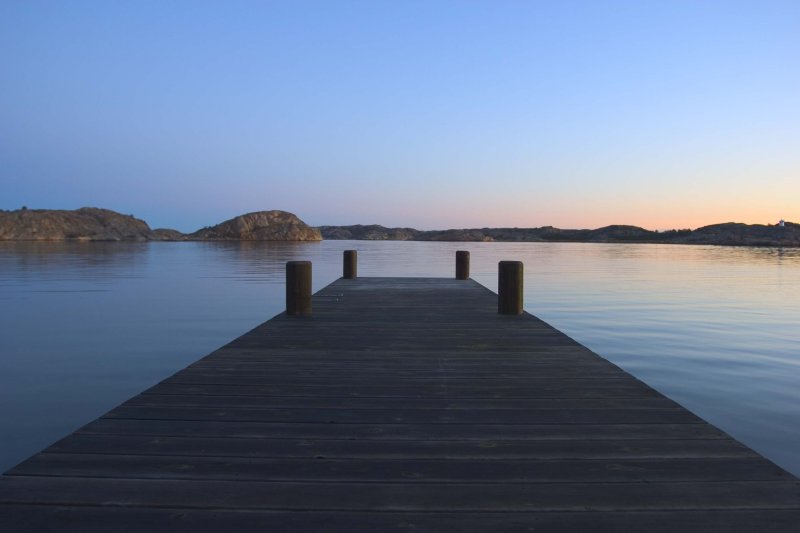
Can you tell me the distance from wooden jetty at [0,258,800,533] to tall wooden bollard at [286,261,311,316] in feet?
13.4

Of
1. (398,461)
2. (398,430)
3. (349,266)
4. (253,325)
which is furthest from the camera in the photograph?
(349,266)

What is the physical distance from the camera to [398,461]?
3.62m

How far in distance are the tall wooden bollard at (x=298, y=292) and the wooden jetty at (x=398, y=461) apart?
13.4 ft

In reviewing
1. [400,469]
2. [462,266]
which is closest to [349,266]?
[462,266]

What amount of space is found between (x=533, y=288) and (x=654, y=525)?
81.5 ft

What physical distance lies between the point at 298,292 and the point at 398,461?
7.34 metres

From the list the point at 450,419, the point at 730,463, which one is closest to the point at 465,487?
the point at 450,419

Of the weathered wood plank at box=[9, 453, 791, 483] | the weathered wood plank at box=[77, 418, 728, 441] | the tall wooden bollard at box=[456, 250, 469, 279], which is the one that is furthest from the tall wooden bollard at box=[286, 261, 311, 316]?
the tall wooden bollard at box=[456, 250, 469, 279]

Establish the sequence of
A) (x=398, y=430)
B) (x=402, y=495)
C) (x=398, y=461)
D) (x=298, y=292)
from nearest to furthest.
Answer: (x=402, y=495) → (x=398, y=461) → (x=398, y=430) → (x=298, y=292)

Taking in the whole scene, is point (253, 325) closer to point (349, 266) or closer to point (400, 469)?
point (349, 266)

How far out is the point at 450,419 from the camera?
4.52 metres

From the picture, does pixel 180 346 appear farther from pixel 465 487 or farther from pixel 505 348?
pixel 465 487

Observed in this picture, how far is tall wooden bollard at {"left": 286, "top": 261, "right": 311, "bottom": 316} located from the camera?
10401 mm

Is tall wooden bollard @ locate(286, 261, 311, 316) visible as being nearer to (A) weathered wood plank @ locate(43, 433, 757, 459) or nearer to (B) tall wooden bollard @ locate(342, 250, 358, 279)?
(A) weathered wood plank @ locate(43, 433, 757, 459)
